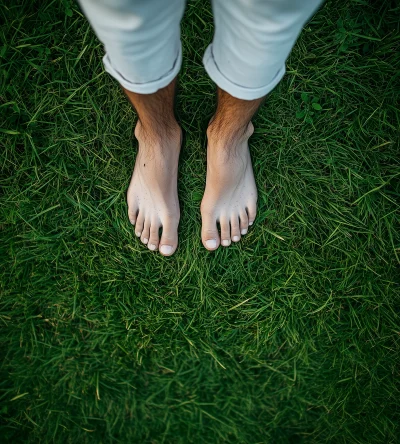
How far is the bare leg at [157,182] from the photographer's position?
1225mm

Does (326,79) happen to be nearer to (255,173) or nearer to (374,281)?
(255,173)

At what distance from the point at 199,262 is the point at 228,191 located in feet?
1.05

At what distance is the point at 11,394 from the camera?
1597mm

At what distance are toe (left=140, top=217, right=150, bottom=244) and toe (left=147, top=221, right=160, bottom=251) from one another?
0.05ft

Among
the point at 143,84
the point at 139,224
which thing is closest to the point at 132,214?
the point at 139,224

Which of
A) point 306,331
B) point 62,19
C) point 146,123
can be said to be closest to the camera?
point 146,123

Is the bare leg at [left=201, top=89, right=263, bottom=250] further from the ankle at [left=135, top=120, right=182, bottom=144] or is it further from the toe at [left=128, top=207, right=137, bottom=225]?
the toe at [left=128, top=207, right=137, bottom=225]

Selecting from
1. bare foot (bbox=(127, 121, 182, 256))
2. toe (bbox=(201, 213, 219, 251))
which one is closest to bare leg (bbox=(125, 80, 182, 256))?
bare foot (bbox=(127, 121, 182, 256))

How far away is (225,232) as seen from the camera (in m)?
1.47

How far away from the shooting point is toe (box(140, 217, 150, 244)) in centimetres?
146

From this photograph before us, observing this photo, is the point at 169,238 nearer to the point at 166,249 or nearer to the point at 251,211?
the point at 166,249

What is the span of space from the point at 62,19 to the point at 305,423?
1.97 metres

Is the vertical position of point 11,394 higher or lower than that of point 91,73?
lower

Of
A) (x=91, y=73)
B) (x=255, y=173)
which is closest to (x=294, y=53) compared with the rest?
(x=255, y=173)
